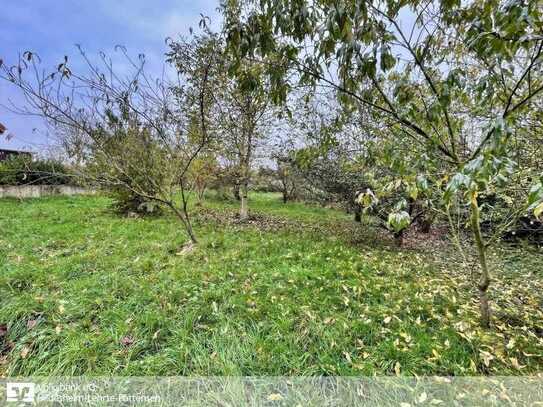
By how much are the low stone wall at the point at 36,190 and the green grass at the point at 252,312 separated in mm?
5474

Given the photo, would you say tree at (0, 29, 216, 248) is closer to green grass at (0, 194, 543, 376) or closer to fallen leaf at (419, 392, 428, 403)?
green grass at (0, 194, 543, 376)

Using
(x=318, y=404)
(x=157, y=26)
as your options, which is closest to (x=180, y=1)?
(x=157, y=26)

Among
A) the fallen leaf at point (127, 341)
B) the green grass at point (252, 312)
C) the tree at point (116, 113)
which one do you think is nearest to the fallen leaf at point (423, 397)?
the green grass at point (252, 312)

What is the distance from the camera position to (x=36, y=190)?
8992 mm

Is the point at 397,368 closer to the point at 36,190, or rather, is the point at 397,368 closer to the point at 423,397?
the point at 423,397

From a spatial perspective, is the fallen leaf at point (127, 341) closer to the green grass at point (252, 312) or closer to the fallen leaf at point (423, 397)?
the green grass at point (252, 312)

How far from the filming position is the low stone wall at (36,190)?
8.20 meters

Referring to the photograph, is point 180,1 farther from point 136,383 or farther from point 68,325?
point 136,383

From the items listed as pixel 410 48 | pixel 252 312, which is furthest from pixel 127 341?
pixel 410 48

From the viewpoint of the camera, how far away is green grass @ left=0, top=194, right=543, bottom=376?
6.41 feet

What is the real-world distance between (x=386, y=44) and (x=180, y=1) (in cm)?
303

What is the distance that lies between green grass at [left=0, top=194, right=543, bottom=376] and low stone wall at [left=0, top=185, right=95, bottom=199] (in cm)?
547

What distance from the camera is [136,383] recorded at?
1774 millimetres

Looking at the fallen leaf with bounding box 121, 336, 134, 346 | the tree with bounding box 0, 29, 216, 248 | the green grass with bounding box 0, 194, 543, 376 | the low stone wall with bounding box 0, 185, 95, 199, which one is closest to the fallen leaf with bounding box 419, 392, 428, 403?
the green grass with bounding box 0, 194, 543, 376
